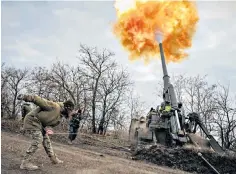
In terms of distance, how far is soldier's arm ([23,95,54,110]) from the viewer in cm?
674

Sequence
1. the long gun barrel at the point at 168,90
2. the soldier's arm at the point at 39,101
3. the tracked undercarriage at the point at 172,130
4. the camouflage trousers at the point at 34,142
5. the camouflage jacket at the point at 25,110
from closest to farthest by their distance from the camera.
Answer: the soldier's arm at the point at 39,101
the camouflage trousers at the point at 34,142
the camouflage jacket at the point at 25,110
the tracked undercarriage at the point at 172,130
the long gun barrel at the point at 168,90

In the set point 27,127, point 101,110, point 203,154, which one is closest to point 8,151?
point 27,127

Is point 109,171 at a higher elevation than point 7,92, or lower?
lower

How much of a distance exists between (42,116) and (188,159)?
7.50m

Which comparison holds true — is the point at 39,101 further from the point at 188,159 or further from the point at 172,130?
the point at 172,130

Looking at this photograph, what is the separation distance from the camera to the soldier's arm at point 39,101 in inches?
265

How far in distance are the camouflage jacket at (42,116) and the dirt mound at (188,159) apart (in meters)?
6.69

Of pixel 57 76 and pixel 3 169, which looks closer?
pixel 3 169

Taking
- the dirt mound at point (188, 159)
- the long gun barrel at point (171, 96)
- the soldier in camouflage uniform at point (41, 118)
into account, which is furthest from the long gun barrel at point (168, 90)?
the soldier in camouflage uniform at point (41, 118)

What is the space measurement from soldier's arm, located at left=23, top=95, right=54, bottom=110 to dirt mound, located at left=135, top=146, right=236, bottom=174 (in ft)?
22.8

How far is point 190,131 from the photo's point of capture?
52.9ft

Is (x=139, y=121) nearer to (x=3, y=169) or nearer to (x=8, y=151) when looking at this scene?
(x=8, y=151)

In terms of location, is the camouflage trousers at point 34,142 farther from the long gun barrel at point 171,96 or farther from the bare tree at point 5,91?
the bare tree at point 5,91

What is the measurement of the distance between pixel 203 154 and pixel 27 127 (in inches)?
332
